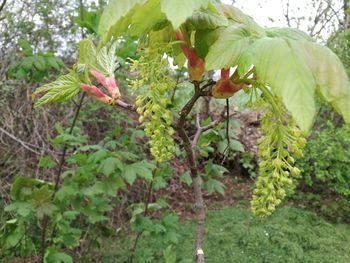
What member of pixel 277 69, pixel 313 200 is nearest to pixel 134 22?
pixel 277 69

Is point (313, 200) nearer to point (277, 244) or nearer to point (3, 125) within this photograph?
point (277, 244)

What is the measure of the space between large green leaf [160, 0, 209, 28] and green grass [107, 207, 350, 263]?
2.64m

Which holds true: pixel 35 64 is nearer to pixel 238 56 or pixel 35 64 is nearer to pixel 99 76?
pixel 99 76

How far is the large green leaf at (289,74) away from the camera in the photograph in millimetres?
489

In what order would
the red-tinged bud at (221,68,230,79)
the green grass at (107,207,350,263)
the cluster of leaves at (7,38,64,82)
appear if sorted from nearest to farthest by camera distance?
the red-tinged bud at (221,68,230,79) < the cluster of leaves at (7,38,64,82) < the green grass at (107,207,350,263)

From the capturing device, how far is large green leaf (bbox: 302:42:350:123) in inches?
20.8

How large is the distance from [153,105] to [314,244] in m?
3.02

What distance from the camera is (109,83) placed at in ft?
2.72

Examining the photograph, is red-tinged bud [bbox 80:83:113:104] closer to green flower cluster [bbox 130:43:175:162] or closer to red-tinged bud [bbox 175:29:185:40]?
green flower cluster [bbox 130:43:175:162]

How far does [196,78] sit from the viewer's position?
73 cm

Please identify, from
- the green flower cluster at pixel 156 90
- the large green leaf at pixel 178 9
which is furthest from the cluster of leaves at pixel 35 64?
the large green leaf at pixel 178 9

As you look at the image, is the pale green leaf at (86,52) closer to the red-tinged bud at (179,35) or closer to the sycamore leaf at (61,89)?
the sycamore leaf at (61,89)

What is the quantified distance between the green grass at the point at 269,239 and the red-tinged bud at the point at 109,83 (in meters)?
2.35

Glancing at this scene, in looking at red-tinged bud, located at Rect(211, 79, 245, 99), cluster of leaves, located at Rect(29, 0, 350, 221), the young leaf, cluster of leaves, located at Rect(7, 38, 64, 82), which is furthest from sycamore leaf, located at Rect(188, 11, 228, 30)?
the young leaf
